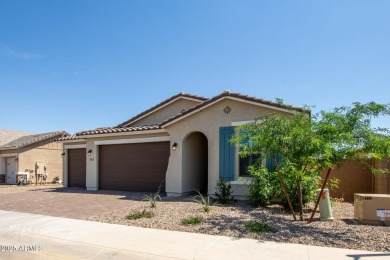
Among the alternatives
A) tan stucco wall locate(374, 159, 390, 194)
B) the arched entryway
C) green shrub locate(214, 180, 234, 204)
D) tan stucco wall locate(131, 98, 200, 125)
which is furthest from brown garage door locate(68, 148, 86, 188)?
tan stucco wall locate(374, 159, 390, 194)

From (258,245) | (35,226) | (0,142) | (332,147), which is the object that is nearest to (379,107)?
(332,147)

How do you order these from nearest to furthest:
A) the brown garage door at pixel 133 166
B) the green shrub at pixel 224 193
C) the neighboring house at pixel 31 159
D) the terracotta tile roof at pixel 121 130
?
1. the green shrub at pixel 224 193
2. the terracotta tile roof at pixel 121 130
3. the brown garage door at pixel 133 166
4. the neighboring house at pixel 31 159

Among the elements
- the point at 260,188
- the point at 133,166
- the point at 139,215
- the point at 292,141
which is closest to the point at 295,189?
the point at 260,188

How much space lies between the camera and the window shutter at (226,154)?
12375 millimetres

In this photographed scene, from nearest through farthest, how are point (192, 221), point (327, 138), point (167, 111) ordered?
point (327, 138), point (192, 221), point (167, 111)

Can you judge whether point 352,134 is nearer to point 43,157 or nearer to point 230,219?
point 230,219

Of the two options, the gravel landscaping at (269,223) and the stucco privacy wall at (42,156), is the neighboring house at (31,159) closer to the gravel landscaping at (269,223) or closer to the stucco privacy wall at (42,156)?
the stucco privacy wall at (42,156)

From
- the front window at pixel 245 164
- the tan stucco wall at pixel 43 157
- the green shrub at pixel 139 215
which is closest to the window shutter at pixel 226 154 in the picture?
the front window at pixel 245 164

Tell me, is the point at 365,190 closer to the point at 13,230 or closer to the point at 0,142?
the point at 13,230

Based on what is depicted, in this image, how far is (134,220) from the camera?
8.94m

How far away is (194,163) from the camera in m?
14.7

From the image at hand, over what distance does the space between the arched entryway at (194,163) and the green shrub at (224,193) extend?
2522 mm

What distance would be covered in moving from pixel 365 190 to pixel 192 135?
8100 mm

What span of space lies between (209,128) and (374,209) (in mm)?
7088
